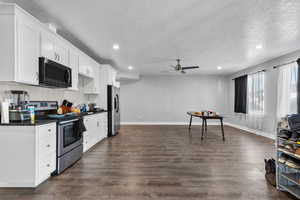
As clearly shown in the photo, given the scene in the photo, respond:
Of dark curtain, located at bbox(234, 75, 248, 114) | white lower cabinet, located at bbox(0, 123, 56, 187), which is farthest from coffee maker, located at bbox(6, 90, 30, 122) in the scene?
dark curtain, located at bbox(234, 75, 248, 114)

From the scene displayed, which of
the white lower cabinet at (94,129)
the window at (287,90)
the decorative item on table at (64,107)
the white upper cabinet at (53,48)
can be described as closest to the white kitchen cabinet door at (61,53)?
the white upper cabinet at (53,48)

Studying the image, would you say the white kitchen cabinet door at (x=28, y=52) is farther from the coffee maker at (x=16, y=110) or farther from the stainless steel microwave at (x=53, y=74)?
the coffee maker at (x=16, y=110)

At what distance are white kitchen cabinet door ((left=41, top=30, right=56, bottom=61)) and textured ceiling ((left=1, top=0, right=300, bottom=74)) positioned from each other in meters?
0.28

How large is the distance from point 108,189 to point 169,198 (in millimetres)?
807

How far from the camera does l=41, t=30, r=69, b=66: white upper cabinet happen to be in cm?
280

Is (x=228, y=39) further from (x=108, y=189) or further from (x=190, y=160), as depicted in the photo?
(x=108, y=189)

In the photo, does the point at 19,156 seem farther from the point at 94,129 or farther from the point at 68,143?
the point at 94,129

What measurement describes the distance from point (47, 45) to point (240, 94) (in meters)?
7.07

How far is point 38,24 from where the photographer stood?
2641 millimetres

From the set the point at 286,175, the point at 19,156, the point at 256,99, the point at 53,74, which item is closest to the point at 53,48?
the point at 53,74

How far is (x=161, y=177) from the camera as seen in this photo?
260 cm

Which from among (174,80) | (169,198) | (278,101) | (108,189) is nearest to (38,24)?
(108,189)

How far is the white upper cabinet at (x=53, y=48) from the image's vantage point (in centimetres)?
280

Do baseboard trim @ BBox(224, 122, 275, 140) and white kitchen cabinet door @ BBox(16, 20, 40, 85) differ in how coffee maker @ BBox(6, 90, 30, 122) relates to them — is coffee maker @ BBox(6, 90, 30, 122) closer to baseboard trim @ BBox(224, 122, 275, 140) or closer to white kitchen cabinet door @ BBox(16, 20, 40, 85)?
white kitchen cabinet door @ BBox(16, 20, 40, 85)
